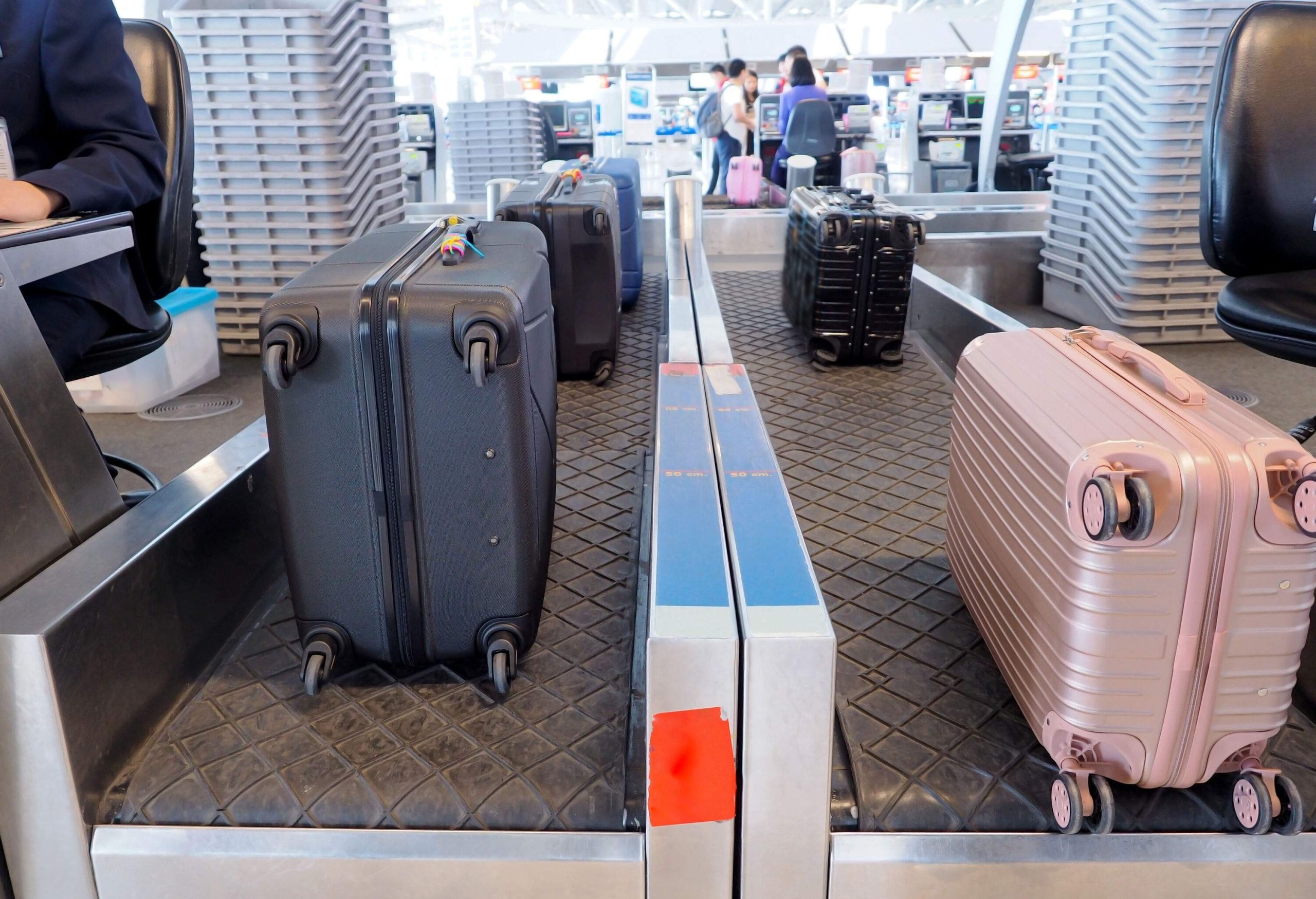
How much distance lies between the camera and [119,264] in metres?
1.61

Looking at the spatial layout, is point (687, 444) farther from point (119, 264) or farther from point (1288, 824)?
point (119, 264)

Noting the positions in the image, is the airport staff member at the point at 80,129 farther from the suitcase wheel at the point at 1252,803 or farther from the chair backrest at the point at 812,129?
the chair backrest at the point at 812,129

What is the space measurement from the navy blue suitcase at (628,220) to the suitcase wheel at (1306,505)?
241cm

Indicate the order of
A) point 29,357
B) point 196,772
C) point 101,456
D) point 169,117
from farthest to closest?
point 169,117, point 101,456, point 29,357, point 196,772

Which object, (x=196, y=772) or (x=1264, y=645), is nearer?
(x=1264, y=645)

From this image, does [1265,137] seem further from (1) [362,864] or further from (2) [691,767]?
(1) [362,864]

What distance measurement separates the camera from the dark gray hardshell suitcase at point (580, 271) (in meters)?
2.42

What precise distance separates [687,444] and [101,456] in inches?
33.7

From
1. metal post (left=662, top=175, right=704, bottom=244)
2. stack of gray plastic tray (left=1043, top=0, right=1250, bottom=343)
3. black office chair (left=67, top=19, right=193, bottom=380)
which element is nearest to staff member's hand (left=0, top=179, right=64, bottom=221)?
black office chair (left=67, top=19, right=193, bottom=380)

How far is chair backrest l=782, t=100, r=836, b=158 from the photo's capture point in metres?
7.19

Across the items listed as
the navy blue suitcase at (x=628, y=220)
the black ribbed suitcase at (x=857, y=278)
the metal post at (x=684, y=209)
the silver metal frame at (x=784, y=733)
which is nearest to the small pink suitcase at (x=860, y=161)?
the metal post at (x=684, y=209)

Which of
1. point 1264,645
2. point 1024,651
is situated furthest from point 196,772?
point 1264,645

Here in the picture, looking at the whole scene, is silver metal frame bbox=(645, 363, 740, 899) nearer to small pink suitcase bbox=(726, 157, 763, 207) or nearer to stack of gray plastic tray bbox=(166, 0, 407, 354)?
stack of gray plastic tray bbox=(166, 0, 407, 354)

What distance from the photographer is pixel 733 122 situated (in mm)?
7578
